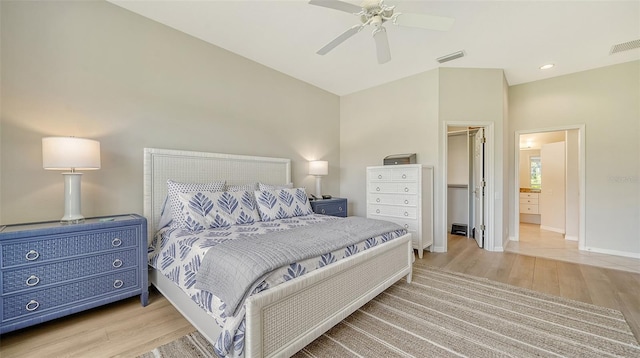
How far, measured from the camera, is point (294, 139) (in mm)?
4289

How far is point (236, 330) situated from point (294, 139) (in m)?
3.36

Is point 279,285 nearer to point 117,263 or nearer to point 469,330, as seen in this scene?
point 469,330

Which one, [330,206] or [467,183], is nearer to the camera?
[330,206]

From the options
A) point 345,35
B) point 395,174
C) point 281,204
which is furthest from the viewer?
point 395,174

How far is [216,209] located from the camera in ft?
8.18

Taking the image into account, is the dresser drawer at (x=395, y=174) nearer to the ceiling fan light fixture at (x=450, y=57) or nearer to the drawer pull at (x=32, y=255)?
the ceiling fan light fixture at (x=450, y=57)

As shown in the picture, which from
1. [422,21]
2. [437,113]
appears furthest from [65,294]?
[437,113]

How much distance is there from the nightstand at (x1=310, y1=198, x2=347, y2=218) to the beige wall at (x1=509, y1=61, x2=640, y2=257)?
3.89 metres

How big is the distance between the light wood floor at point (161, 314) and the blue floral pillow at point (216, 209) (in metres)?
0.79

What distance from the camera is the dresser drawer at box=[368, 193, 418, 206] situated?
3.57 m

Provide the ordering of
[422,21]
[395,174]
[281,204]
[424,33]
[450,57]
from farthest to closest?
1. [395,174]
2. [450,57]
3. [281,204]
4. [424,33]
5. [422,21]

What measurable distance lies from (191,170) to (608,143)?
6.05 m

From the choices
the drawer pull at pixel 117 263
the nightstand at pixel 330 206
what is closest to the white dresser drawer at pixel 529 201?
the nightstand at pixel 330 206

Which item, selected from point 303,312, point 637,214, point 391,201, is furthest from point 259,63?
point 637,214
